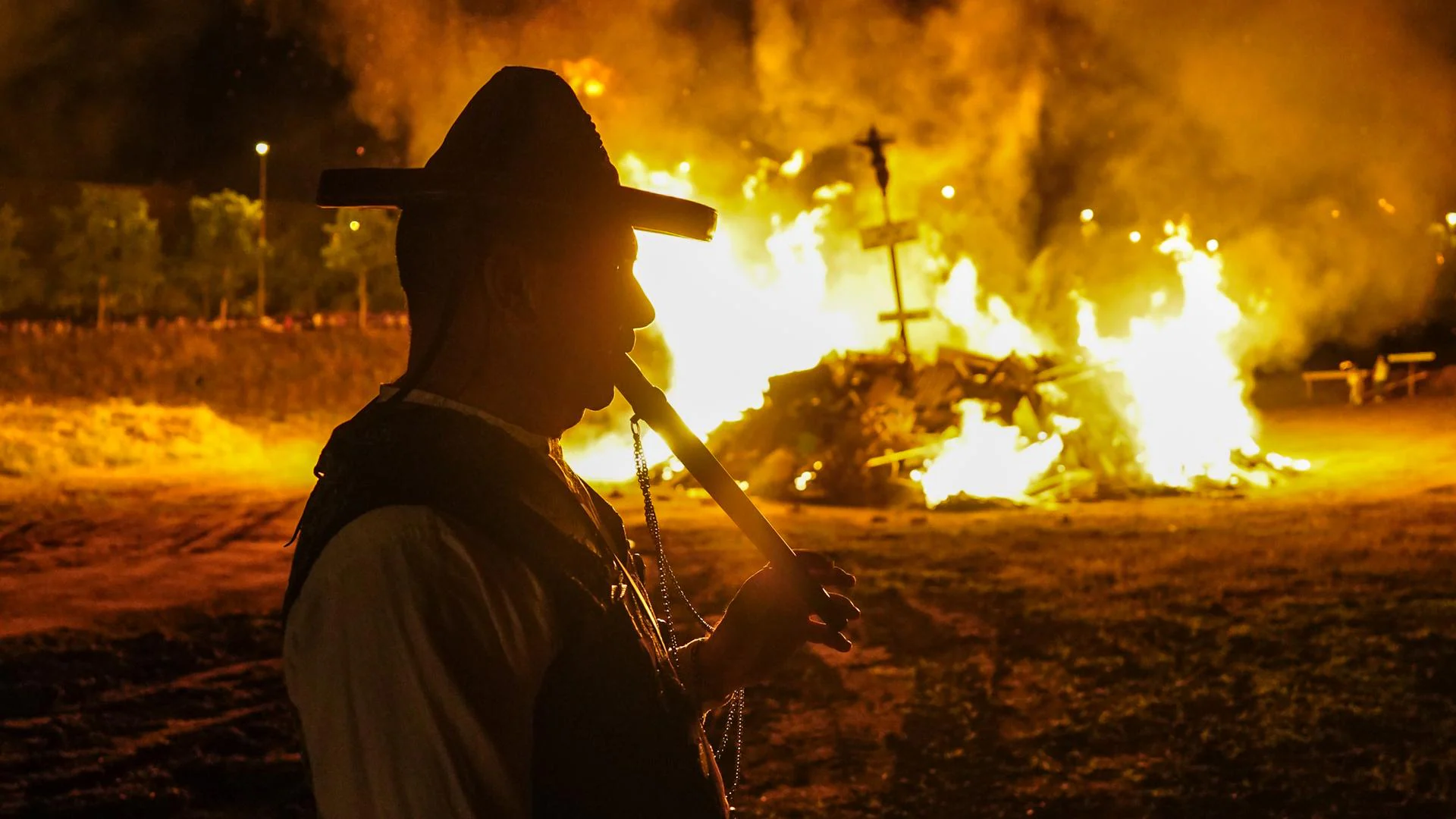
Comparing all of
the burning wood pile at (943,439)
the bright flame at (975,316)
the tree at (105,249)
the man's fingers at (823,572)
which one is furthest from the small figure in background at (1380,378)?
the tree at (105,249)

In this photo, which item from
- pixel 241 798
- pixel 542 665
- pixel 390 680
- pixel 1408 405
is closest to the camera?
pixel 390 680

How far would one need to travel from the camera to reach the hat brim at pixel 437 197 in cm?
148

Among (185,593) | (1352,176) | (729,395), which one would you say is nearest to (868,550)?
(185,593)

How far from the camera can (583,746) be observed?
4.55 ft

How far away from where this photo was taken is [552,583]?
1381 mm

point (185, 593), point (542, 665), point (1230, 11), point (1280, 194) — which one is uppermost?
point (1230, 11)

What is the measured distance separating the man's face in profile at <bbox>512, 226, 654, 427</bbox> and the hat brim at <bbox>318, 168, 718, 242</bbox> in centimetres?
5

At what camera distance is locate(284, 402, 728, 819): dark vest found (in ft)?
4.33

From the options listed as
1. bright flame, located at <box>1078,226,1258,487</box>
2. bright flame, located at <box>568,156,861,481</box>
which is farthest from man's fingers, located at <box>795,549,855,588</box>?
bright flame, located at <box>568,156,861,481</box>

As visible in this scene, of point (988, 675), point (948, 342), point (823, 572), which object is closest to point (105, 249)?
point (948, 342)

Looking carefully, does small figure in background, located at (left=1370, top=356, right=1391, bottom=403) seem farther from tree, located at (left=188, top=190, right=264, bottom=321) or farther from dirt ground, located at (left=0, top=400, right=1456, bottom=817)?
tree, located at (left=188, top=190, right=264, bottom=321)

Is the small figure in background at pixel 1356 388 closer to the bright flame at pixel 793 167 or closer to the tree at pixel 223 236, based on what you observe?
the bright flame at pixel 793 167

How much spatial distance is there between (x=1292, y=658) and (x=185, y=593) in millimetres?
9108

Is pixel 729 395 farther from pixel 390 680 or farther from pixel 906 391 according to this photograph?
pixel 390 680
